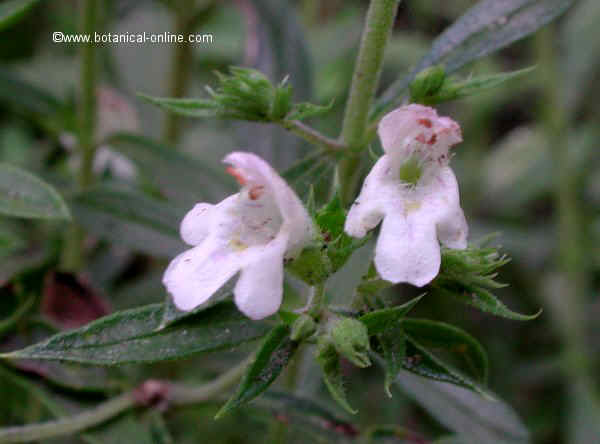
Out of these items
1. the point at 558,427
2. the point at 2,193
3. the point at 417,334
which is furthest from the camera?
the point at 558,427

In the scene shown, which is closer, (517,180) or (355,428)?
(355,428)

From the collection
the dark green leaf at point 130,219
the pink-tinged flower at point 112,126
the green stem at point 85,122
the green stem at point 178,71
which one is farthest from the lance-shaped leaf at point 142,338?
the pink-tinged flower at point 112,126

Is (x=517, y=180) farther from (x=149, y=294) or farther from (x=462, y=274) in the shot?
(x=462, y=274)

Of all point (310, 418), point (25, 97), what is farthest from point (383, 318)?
→ point (25, 97)

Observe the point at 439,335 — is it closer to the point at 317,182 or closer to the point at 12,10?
the point at 317,182

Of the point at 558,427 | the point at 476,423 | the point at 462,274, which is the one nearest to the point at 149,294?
the point at 476,423

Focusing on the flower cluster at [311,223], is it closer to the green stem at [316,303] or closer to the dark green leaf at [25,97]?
the green stem at [316,303]

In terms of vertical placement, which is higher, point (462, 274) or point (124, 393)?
point (462, 274)
